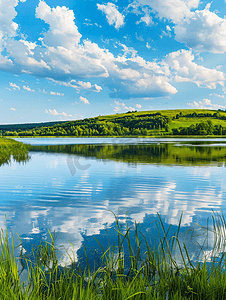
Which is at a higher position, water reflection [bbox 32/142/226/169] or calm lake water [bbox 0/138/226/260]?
water reflection [bbox 32/142/226/169]

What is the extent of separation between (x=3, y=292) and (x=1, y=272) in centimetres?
59

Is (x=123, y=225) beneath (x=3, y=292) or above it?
beneath

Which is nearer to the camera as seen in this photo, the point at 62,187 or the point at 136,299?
the point at 136,299

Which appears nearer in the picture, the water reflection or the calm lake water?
the calm lake water

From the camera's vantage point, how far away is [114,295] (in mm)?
3904

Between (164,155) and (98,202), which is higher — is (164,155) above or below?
above

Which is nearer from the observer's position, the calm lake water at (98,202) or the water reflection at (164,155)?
the calm lake water at (98,202)

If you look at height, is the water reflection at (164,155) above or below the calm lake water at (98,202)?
above

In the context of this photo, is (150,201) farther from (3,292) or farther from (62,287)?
(3,292)

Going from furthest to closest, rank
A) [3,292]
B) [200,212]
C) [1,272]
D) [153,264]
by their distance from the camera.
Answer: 1. [200,212]
2. [153,264]
3. [1,272]
4. [3,292]

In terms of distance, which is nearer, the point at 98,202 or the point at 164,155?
the point at 98,202

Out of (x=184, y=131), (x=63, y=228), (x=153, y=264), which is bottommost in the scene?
(x=63, y=228)

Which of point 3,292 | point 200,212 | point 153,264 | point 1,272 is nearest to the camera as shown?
point 3,292

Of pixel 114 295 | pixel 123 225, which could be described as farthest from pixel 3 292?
pixel 123 225
